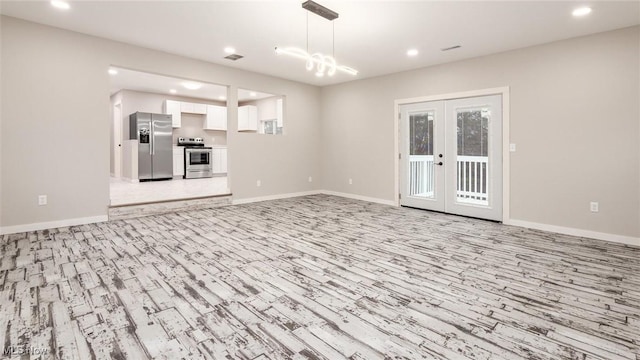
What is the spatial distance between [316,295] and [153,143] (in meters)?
8.31

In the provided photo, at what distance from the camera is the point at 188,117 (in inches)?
405

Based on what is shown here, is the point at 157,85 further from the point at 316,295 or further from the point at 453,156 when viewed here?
the point at 316,295

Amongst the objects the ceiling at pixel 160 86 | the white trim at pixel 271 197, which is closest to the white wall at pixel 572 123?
the white trim at pixel 271 197

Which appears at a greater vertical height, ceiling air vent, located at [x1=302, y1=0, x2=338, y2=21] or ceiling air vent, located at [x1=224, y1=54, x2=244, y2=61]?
ceiling air vent, located at [x1=224, y1=54, x2=244, y2=61]

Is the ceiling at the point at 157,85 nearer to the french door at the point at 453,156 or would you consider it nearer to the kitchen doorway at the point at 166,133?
the kitchen doorway at the point at 166,133

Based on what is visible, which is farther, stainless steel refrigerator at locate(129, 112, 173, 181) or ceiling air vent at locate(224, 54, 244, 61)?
stainless steel refrigerator at locate(129, 112, 173, 181)

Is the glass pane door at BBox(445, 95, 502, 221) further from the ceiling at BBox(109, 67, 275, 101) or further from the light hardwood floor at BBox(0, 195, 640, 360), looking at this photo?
the ceiling at BBox(109, 67, 275, 101)

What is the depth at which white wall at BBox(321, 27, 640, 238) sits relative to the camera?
12.9 ft

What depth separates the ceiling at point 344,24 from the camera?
11.4ft

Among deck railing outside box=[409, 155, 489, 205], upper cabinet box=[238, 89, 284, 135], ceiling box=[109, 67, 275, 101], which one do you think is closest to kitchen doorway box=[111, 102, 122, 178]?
ceiling box=[109, 67, 275, 101]

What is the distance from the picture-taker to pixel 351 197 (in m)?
7.35

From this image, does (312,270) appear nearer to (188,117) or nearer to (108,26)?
(108,26)

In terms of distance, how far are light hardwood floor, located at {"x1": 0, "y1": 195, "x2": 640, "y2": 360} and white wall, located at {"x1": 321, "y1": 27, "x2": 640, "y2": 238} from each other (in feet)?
1.96

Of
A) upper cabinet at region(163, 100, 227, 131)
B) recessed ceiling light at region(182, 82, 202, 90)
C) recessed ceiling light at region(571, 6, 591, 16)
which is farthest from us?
upper cabinet at region(163, 100, 227, 131)
